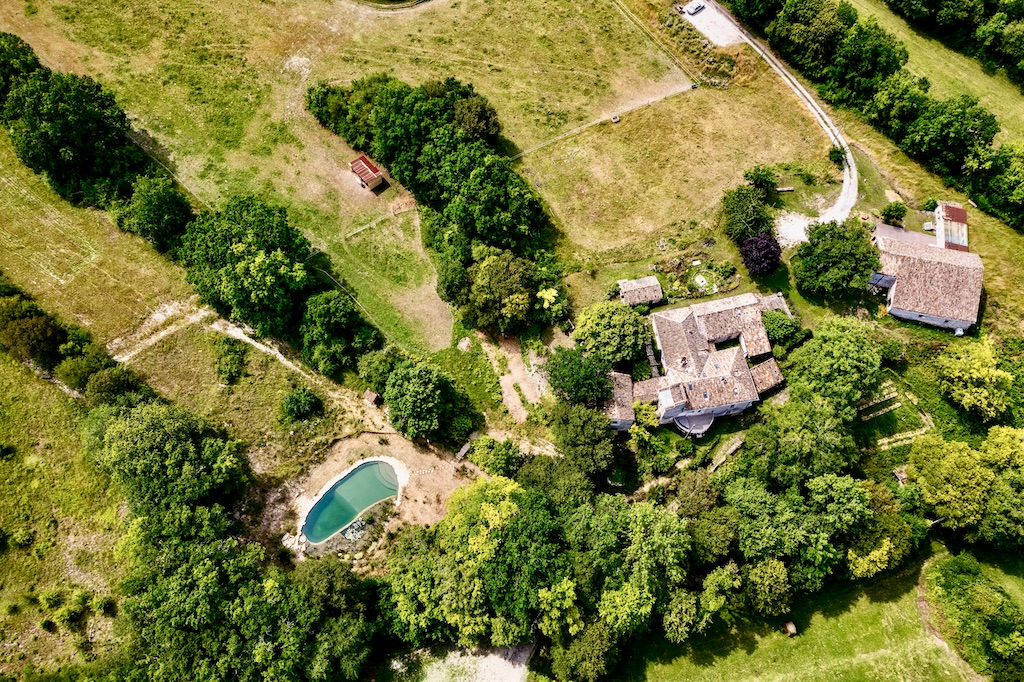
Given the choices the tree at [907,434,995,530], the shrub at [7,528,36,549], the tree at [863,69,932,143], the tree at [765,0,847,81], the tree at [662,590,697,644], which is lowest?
the shrub at [7,528,36,549]

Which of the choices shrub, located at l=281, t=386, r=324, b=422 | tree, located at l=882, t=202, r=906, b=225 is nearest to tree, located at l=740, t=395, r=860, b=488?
tree, located at l=882, t=202, r=906, b=225

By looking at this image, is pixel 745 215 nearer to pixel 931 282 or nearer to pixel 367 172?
pixel 931 282

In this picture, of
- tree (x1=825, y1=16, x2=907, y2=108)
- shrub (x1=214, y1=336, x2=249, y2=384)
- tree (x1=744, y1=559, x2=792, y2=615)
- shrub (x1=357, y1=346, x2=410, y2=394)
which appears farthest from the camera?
tree (x1=825, y1=16, x2=907, y2=108)

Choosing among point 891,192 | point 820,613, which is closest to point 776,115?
point 891,192

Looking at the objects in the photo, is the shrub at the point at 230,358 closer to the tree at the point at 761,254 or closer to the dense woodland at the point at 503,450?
the dense woodland at the point at 503,450

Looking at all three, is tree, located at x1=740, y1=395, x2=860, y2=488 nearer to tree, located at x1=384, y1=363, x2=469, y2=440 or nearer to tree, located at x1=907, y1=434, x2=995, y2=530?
tree, located at x1=907, y1=434, x2=995, y2=530

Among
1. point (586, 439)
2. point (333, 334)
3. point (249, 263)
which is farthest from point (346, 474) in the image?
point (586, 439)

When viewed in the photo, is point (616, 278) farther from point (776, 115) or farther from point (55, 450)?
point (55, 450)
